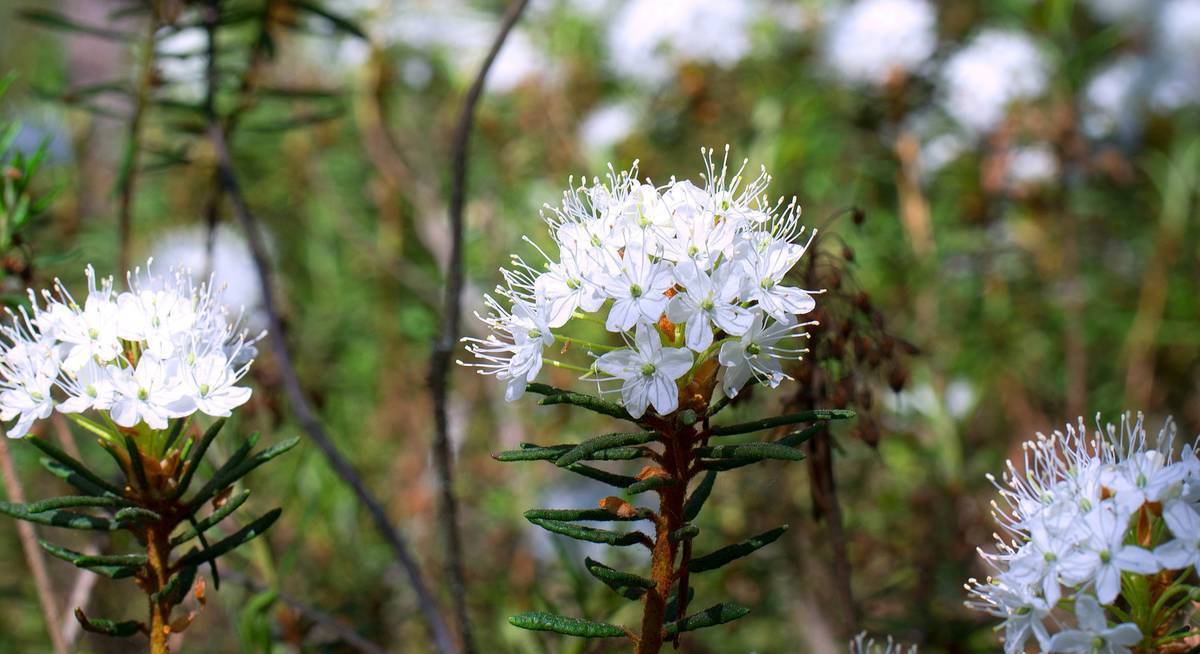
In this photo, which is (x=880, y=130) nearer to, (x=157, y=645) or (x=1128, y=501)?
(x=1128, y=501)

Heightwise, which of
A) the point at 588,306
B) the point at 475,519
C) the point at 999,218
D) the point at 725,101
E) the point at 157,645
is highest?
the point at 725,101

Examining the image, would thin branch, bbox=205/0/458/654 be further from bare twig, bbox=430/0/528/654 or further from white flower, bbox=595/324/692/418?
white flower, bbox=595/324/692/418

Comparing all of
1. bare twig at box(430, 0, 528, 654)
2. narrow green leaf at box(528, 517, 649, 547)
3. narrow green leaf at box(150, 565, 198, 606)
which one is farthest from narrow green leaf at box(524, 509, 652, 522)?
bare twig at box(430, 0, 528, 654)

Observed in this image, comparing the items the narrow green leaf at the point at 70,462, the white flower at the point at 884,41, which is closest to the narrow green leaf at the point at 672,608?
the narrow green leaf at the point at 70,462

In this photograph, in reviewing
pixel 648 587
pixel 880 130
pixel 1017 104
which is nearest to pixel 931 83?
pixel 880 130

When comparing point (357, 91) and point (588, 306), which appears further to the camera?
point (357, 91)

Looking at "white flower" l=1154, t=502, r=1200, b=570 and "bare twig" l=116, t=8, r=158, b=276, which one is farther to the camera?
"bare twig" l=116, t=8, r=158, b=276
